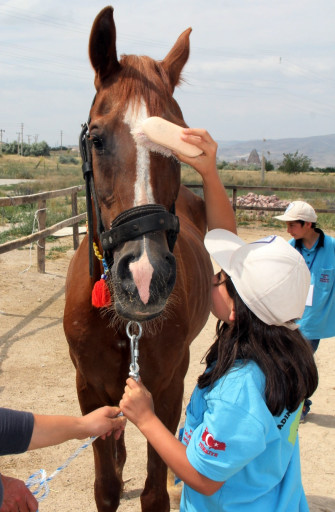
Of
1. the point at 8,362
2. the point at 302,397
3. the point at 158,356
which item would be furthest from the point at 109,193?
the point at 8,362

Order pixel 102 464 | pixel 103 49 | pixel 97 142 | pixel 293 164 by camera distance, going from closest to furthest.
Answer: pixel 97 142 < pixel 103 49 < pixel 102 464 < pixel 293 164

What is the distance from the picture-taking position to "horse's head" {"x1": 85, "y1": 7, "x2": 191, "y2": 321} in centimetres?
167

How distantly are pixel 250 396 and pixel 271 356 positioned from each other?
177mm

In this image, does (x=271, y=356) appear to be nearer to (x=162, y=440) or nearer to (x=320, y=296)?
(x=162, y=440)

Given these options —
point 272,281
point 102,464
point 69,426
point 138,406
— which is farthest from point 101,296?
point 102,464

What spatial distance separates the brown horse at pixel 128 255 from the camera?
1710mm

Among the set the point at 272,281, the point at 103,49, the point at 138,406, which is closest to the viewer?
the point at 272,281

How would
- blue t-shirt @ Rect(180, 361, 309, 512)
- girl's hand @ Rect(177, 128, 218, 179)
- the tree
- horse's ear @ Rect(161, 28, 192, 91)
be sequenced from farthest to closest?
the tree, horse's ear @ Rect(161, 28, 192, 91), girl's hand @ Rect(177, 128, 218, 179), blue t-shirt @ Rect(180, 361, 309, 512)

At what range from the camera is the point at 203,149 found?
1.85m

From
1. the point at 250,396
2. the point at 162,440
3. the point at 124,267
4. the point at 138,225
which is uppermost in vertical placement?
the point at 138,225

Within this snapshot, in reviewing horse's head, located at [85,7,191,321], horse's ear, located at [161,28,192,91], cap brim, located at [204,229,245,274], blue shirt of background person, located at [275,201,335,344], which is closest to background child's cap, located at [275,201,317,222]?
blue shirt of background person, located at [275,201,335,344]

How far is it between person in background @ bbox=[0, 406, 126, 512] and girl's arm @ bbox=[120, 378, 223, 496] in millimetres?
294

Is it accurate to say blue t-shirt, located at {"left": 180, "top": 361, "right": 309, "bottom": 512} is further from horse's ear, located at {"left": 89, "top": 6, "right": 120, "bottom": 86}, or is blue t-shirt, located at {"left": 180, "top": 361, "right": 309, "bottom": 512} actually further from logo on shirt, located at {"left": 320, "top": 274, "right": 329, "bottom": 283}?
logo on shirt, located at {"left": 320, "top": 274, "right": 329, "bottom": 283}

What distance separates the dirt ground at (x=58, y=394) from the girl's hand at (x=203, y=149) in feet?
7.17
